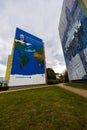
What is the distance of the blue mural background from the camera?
24375mm

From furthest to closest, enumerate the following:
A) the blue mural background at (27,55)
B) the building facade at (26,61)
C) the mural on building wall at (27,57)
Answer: the blue mural background at (27,55) → the mural on building wall at (27,57) → the building facade at (26,61)

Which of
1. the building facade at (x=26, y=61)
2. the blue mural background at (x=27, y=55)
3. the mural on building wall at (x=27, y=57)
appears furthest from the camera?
the blue mural background at (x=27, y=55)

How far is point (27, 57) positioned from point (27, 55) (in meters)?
0.55

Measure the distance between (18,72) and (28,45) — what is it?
25.7 ft

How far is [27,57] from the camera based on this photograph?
1049 inches

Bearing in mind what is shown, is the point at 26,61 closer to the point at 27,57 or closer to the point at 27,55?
the point at 27,57

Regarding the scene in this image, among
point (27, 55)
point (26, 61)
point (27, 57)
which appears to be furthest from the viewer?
point (27, 55)

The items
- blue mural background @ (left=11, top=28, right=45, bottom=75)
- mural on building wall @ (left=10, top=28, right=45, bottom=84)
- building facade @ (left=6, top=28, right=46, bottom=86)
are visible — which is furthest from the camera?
blue mural background @ (left=11, top=28, right=45, bottom=75)

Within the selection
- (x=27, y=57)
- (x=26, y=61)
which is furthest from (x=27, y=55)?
(x=26, y=61)

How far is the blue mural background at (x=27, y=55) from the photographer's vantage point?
24.4 m

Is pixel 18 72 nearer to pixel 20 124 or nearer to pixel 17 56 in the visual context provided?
pixel 17 56

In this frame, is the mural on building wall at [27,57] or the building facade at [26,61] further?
the mural on building wall at [27,57]

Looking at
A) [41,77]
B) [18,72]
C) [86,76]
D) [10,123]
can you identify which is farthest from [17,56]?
[10,123]

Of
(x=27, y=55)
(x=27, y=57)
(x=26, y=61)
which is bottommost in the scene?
(x=26, y=61)
